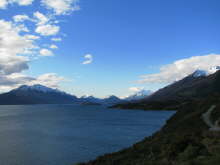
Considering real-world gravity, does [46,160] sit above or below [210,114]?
below

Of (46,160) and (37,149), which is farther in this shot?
(37,149)

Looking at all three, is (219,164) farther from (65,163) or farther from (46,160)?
(46,160)

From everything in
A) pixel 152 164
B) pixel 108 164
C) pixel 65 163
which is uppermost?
pixel 152 164

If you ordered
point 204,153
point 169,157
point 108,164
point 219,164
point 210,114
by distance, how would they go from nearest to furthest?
1. point 219,164
2. point 204,153
3. point 169,157
4. point 108,164
5. point 210,114

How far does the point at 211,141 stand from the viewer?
25594mm

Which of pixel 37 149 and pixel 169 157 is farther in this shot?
pixel 37 149

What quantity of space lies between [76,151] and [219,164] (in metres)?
40.2

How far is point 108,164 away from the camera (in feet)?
98.5

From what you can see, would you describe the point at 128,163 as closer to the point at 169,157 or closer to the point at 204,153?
the point at 169,157

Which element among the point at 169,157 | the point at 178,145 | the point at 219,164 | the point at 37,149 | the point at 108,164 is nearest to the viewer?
the point at 219,164

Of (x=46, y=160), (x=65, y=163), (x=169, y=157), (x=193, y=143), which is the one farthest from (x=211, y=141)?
(x=46, y=160)

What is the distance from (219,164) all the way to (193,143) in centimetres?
979

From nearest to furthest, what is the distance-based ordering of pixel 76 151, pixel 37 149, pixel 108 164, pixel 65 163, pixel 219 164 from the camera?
pixel 219 164, pixel 108 164, pixel 65 163, pixel 76 151, pixel 37 149

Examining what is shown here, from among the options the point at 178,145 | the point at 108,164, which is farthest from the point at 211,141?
the point at 108,164
